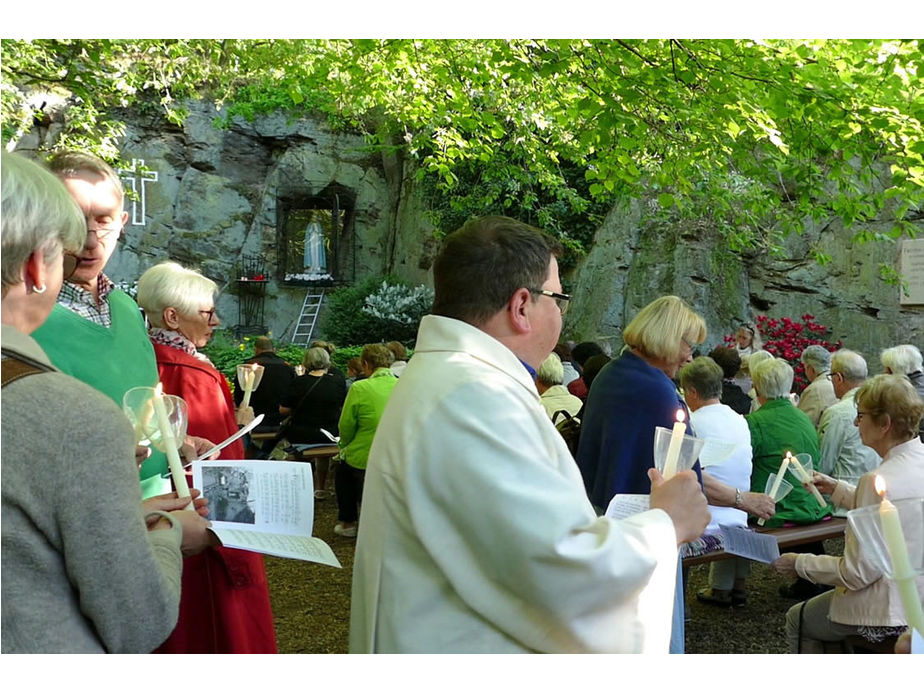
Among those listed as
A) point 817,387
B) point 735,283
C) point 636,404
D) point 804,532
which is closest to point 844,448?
point 804,532

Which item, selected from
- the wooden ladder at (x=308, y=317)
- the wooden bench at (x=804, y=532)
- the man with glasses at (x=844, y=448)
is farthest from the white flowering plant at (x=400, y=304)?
the wooden bench at (x=804, y=532)

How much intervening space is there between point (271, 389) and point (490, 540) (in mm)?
8492

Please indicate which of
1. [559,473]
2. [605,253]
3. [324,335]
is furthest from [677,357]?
[324,335]

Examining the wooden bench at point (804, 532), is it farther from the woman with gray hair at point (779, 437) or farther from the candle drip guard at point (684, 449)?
the candle drip guard at point (684, 449)

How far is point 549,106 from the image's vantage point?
8.82 meters

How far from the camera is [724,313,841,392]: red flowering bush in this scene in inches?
543

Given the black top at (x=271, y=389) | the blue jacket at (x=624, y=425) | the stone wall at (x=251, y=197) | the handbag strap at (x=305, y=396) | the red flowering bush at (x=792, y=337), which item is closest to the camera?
the blue jacket at (x=624, y=425)

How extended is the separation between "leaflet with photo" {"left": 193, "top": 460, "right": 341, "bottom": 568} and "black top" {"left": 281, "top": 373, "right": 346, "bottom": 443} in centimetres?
691

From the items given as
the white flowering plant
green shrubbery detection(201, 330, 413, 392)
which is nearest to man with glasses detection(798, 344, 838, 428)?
green shrubbery detection(201, 330, 413, 392)

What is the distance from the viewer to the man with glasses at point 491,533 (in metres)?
1.61

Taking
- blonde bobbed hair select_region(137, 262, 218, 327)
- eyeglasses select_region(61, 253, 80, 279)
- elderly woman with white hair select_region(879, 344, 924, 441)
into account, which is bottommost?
elderly woman with white hair select_region(879, 344, 924, 441)

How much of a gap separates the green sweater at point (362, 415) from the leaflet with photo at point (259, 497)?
5099mm

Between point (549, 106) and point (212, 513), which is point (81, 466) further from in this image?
point (549, 106)

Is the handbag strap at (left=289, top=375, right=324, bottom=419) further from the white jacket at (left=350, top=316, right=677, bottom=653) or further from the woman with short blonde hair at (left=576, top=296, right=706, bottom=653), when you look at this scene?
the white jacket at (left=350, top=316, right=677, bottom=653)
